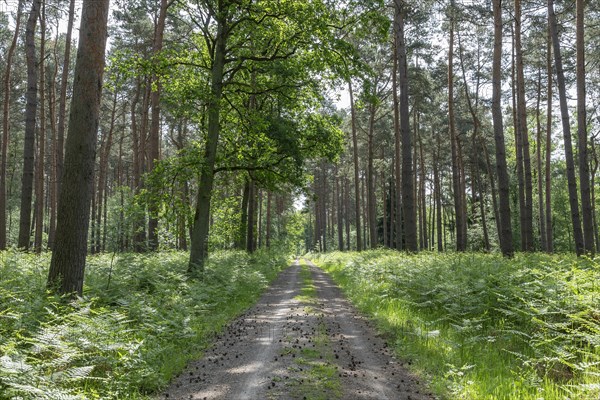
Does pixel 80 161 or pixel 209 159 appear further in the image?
pixel 209 159

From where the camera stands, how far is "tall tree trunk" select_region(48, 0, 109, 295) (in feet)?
23.6

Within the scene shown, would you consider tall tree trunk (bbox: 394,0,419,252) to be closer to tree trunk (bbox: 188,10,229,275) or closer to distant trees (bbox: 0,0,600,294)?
distant trees (bbox: 0,0,600,294)

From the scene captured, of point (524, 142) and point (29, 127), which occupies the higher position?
point (524, 142)

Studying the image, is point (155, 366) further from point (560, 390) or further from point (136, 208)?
point (136, 208)

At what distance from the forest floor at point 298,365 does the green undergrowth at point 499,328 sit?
53 cm

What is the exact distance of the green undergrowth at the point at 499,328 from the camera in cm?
499

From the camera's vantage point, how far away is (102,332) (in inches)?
215

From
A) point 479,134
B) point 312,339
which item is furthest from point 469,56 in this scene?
point 312,339

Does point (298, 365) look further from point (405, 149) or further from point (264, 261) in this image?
point (264, 261)

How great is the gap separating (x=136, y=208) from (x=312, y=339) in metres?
7.01

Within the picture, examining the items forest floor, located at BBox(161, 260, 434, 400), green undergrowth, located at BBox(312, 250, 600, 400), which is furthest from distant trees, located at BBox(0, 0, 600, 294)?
green undergrowth, located at BBox(312, 250, 600, 400)

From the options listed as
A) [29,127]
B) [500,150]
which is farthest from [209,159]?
[500,150]

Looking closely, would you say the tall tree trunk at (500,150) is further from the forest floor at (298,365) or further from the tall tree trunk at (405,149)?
the forest floor at (298,365)

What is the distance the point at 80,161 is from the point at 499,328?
27.4ft
